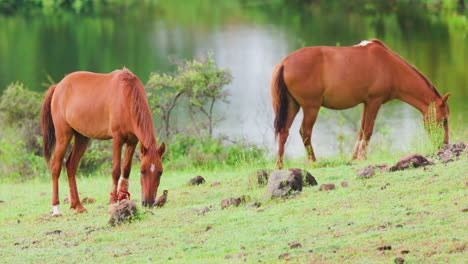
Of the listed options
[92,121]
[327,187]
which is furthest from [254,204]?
[92,121]

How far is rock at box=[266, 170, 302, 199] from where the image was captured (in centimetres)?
768

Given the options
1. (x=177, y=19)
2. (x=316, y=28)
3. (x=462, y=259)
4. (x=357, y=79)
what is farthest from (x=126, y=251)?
(x=177, y=19)

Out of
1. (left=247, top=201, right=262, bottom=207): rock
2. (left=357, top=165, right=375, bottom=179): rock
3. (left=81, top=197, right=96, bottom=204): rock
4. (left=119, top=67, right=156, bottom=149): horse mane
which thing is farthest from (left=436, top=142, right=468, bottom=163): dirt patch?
(left=81, top=197, right=96, bottom=204): rock

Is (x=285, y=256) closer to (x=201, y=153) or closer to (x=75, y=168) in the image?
(x=75, y=168)

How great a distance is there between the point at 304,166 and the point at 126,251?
4.37 metres

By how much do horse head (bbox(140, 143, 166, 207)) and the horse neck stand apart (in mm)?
4198

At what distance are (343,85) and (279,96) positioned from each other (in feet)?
2.98

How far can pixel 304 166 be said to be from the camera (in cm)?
1052

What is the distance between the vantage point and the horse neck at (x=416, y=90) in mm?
11016

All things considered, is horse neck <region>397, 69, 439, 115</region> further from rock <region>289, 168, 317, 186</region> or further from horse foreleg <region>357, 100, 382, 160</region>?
rock <region>289, 168, 317, 186</region>

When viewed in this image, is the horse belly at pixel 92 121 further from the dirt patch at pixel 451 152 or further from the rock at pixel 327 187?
the dirt patch at pixel 451 152

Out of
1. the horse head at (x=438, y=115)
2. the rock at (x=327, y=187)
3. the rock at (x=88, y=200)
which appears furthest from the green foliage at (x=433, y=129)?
the rock at (x=88, y=200)

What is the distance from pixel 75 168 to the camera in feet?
31.3

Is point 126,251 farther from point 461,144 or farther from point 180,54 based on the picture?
point 180,54
